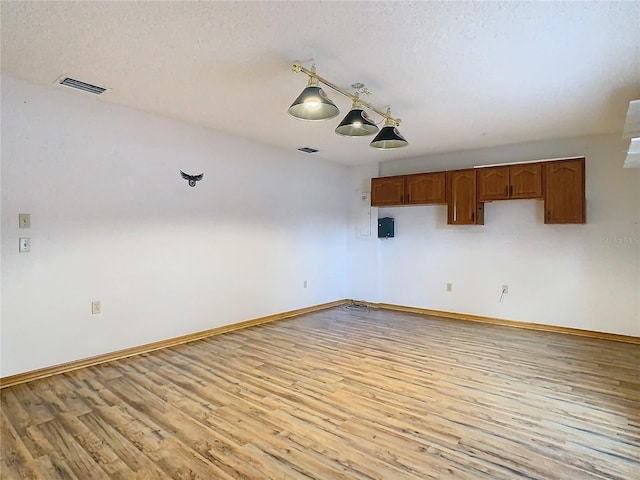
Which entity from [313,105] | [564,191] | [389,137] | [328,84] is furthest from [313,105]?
[564,191]

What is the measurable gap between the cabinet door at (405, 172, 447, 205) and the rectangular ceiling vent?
4131 millimetres

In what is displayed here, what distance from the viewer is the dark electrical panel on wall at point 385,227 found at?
6137 mm

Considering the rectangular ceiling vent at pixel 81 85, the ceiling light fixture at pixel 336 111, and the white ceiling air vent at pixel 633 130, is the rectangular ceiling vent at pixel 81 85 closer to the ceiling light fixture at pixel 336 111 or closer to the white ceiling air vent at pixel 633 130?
the ceiling light fixture at pixel 336 111

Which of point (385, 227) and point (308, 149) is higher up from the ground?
point (308, 149)

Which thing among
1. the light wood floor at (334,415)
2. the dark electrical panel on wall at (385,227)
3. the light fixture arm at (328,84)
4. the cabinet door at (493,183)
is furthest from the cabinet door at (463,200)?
the light fixture arm at (328,84)

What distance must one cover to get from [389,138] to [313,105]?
1021 mm

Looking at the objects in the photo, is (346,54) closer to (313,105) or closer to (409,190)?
(313,105)

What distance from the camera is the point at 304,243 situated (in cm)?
582

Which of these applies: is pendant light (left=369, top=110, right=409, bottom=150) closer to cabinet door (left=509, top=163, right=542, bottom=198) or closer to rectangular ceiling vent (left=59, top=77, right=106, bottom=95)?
cabinet door (left=509, top=163, right=542, bottom=198)

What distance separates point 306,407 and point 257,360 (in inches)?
43.0

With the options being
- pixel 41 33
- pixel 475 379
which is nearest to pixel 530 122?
pixel 475 379

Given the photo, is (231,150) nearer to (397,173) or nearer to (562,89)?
(397,173)

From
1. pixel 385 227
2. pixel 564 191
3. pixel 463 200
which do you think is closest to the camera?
pixel 564 191

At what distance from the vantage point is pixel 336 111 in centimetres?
258
